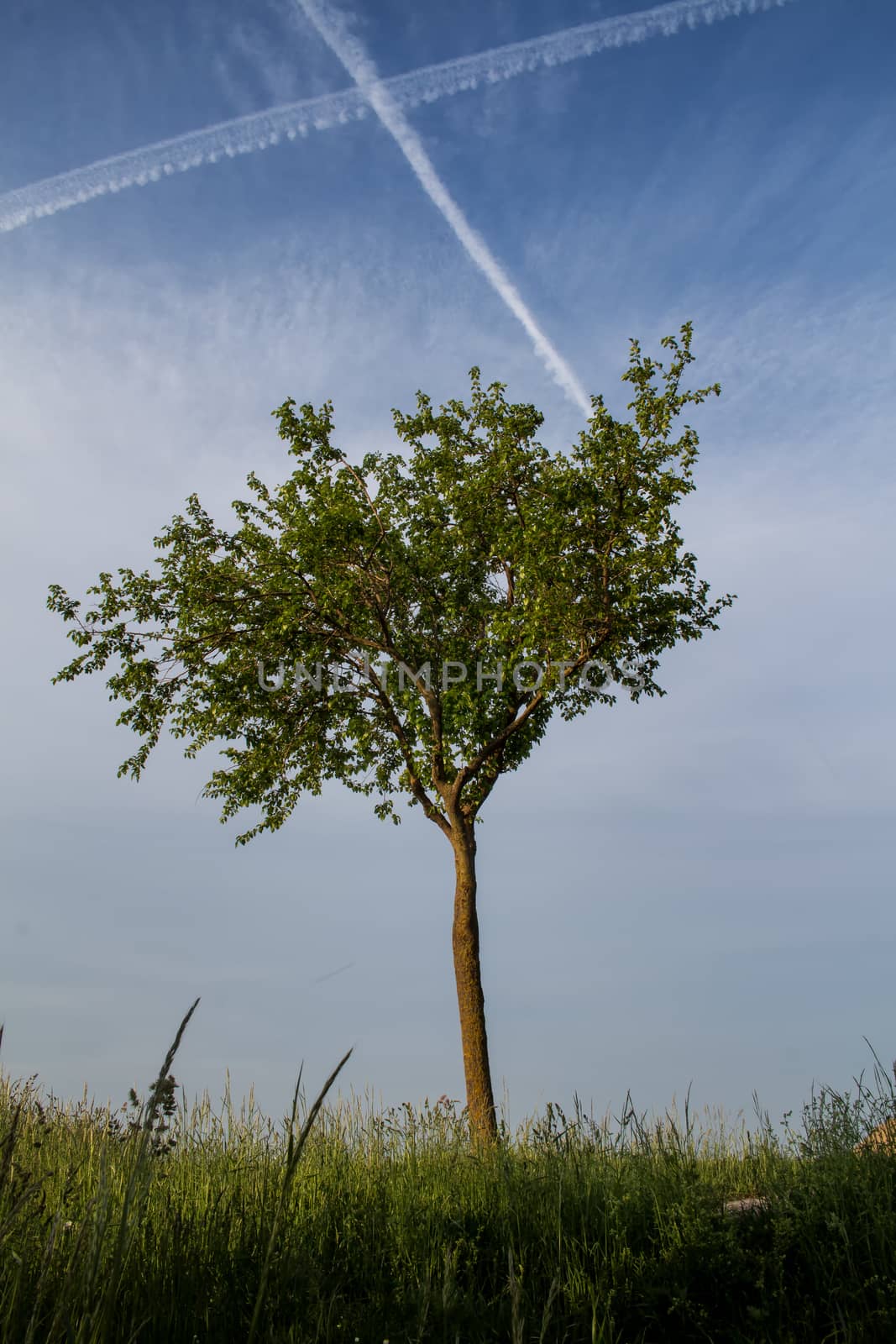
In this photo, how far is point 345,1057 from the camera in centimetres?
255

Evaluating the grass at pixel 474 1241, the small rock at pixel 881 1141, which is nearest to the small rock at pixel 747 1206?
the grass at pixel 474 1241

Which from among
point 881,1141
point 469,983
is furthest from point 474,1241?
point 469,983

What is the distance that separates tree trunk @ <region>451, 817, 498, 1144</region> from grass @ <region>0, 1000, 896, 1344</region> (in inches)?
294

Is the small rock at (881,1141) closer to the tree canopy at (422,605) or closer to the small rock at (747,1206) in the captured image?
the small rock at (747,1206)

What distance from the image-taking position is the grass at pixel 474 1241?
540 centimetres

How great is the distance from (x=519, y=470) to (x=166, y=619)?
765 cm

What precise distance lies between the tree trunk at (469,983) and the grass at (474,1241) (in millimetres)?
7467

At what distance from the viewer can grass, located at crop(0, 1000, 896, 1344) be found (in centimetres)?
540

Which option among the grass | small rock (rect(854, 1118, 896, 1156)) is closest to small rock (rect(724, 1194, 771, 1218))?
the grass

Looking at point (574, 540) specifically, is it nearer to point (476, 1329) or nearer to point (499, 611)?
point (499, 611)

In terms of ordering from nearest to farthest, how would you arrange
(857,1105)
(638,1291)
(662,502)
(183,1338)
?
(183,1338)
(638,1291)
(857,1105)
(662,502)

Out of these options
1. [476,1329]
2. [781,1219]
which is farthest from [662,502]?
[476,1329]

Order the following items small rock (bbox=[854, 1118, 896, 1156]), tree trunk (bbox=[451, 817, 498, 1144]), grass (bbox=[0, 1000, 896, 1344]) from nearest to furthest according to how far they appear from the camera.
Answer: grass (bbox=[0, 1000, 896, 1344]) → small rock (bbox=[854, 1118, 896, 1156]) → tree trunk (bbox=[451, 817, 498, 1144])

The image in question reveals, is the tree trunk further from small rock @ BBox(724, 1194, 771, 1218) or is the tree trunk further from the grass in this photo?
small rock @ BBox(724, 1194, 771, 1218)
